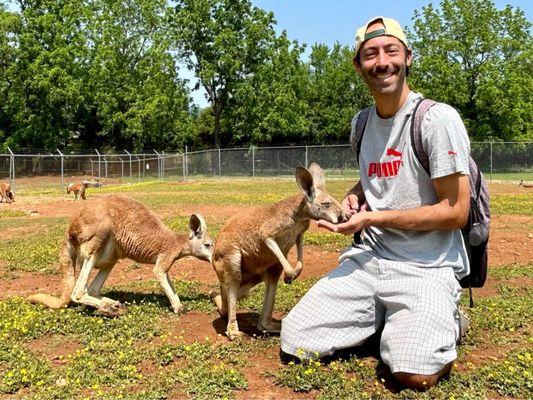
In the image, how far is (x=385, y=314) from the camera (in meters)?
3.98

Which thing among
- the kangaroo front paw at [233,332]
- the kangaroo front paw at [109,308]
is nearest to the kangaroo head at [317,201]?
the kangaroo front paw at [233,332]

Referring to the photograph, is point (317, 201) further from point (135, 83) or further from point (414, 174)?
point (135, 83)

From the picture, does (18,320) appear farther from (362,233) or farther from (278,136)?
(278,136)

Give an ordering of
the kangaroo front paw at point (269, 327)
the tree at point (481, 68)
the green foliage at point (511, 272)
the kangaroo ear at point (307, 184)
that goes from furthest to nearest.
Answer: the tree at point (481, 68)
the green foliage at point (511, 272)
the kangaroo front paw at point (269, 327)
the kangaroo ear at point (307, 184)

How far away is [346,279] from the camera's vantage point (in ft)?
13.3

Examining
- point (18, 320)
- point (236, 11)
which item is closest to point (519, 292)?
point (18, 320)

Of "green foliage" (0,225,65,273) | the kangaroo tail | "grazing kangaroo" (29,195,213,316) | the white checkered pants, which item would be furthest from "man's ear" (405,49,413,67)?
"green foliage" (0,225,65,273)

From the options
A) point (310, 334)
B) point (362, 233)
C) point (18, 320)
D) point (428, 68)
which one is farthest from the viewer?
point (428, 68)

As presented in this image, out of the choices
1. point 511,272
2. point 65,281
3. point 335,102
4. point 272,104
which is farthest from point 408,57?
point 335,102

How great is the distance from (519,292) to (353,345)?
307 centimetres

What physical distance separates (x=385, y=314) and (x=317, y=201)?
40.3 inches

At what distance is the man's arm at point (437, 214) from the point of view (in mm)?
3629

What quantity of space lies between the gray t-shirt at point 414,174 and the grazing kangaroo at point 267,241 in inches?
17.6

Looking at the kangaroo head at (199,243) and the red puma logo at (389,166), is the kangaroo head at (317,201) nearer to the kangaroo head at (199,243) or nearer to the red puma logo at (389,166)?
the red puma logo at (389,166)
